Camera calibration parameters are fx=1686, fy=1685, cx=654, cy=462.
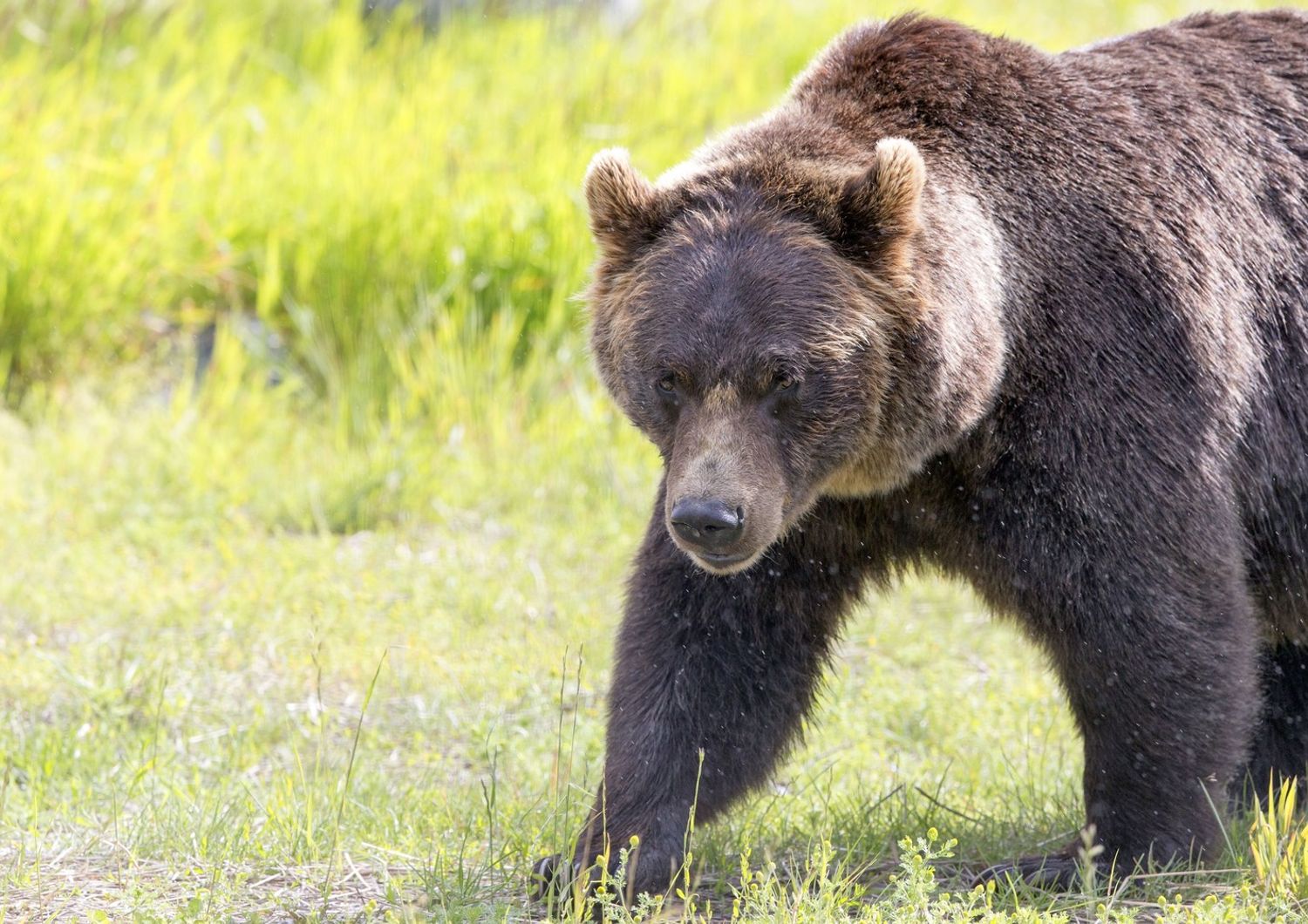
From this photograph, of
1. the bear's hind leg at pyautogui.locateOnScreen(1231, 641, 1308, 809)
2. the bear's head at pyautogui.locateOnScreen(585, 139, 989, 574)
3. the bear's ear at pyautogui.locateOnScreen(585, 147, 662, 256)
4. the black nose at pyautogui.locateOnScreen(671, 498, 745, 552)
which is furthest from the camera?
the bear's hind leg at pyautogui.locateOnScreen(1231, 641, 1308, 809)

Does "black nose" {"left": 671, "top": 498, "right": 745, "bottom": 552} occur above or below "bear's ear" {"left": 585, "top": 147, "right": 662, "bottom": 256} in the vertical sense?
below

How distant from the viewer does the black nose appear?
11.2ft

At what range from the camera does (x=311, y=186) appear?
319 inches

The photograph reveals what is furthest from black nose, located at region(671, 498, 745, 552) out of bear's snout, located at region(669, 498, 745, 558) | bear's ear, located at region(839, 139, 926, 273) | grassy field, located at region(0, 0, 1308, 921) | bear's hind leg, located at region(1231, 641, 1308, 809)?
bear's hind leg, located at region(1231, 641, 1308, 809)

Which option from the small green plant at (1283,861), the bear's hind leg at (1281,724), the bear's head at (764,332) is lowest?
the bear's hind leg at (1281,724)

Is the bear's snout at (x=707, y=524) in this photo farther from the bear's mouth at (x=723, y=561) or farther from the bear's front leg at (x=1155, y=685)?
the bear's front leg at (x=1155, y=685)

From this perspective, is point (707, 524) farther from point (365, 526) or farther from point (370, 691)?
point (365, 526)

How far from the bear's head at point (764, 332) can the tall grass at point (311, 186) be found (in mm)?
3654

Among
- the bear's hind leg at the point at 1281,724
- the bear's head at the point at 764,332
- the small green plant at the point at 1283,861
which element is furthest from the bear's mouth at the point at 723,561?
the bear's hind leg at the point at 1281,724

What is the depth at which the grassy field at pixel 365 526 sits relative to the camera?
3891mm

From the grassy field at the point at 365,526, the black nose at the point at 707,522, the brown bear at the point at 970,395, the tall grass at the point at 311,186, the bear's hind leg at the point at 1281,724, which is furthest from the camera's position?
the tall grass at the point at 311,186

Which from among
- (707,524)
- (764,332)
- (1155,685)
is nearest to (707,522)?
(707,524)

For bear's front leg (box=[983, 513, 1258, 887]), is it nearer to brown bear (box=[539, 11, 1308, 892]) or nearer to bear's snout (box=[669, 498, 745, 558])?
brown bear (box=[539, 11, 1308, 892])

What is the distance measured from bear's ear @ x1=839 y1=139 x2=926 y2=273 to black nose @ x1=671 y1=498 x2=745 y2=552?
0.67 meters
